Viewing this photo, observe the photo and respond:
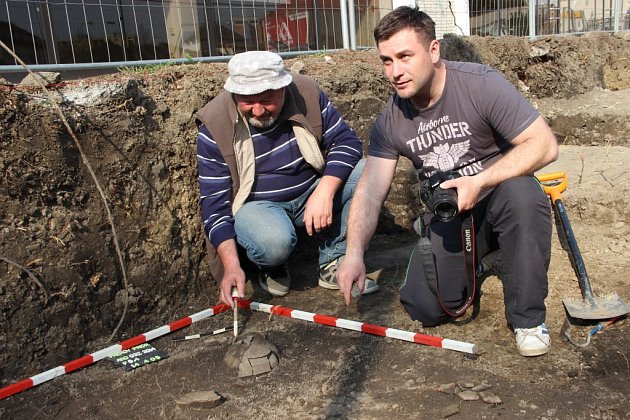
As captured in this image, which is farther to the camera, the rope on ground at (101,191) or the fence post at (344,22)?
the fence post at (344,22)

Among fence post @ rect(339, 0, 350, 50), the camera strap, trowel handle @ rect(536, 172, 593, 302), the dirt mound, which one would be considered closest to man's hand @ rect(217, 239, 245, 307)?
the dirt mound

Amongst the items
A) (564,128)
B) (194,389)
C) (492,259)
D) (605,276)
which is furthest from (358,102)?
(564,128)

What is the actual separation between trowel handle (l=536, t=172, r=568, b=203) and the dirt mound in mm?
391

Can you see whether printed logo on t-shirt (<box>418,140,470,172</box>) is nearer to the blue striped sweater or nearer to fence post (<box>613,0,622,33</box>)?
the blue striped sweater

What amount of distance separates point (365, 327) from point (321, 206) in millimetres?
731

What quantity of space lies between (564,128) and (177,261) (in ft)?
18.8

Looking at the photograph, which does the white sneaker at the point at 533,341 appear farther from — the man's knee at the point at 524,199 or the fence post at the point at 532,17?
the fence post at the point at 532,17

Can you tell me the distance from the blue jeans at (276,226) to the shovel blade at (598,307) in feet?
4.35

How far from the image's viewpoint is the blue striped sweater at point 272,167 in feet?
10.6

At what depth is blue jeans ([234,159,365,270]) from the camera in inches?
127

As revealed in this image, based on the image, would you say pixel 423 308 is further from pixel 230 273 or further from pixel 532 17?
pixel 532 17

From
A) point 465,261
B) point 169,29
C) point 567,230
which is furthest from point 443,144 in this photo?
point 169,29

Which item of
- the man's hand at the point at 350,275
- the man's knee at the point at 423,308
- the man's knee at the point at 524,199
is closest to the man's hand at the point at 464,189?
the man's knee at the point at 524,199

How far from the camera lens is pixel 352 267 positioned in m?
2.45
